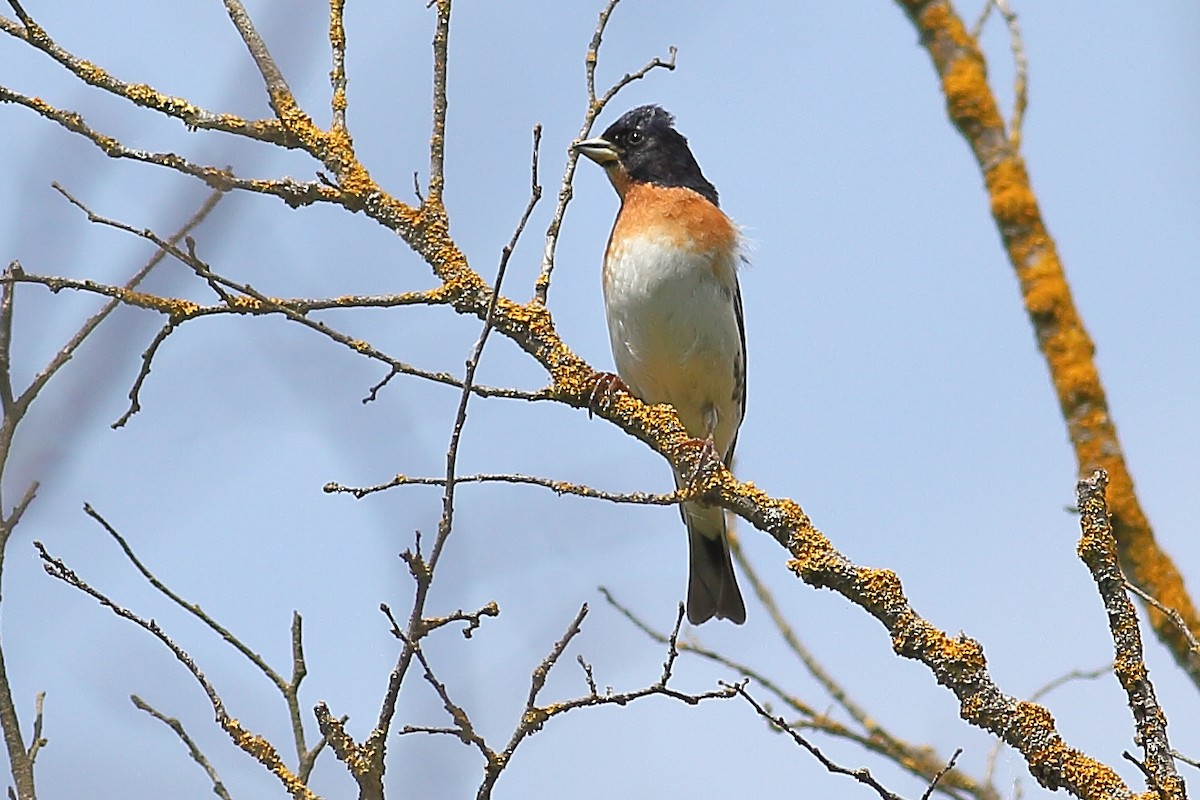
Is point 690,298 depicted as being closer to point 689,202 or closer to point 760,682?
point 689,202

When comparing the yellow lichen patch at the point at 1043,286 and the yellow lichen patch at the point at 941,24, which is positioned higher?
the yellow lichen patch at the point at 941,24

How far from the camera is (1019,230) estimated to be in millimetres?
4910

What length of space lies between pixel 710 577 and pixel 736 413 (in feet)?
2.55

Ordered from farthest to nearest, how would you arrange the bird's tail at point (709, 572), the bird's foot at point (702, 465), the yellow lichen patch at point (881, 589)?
the bird's tail at point (709, 572) < the bird's foot at point (702, 465) < the yellow lichen patch at point (881, 589)

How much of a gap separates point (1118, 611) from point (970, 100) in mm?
2555

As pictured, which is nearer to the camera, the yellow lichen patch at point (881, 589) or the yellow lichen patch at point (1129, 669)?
the yellow lichen patch at point (1129, 669)

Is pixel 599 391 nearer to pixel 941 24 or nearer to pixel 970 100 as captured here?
pixel 970 100

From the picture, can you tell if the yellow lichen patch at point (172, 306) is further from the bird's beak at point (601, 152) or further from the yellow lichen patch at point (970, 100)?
the bird's beak at point (601, 152)

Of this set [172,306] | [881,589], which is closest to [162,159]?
[172,306]

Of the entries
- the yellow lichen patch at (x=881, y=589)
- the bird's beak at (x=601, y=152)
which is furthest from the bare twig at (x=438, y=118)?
the bird's beak at (x=601, y=152)

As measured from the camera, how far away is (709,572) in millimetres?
7121

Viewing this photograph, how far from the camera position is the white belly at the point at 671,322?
639 cm

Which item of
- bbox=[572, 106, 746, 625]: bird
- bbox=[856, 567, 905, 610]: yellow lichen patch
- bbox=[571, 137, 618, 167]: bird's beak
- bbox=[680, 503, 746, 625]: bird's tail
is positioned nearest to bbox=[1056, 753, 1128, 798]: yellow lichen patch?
bbox=[856, 567, 905, 610]: yellow lichen patch

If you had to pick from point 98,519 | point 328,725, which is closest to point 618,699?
point 328,725
